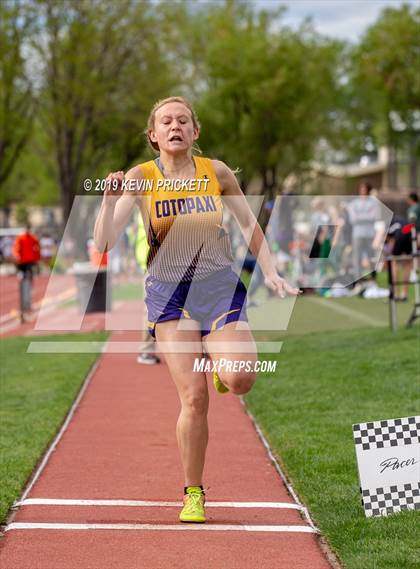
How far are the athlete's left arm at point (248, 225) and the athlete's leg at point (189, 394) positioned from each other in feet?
1.71

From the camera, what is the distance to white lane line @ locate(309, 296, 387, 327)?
1740cm

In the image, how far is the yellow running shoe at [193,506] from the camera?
5.95m

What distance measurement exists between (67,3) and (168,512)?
126 feet

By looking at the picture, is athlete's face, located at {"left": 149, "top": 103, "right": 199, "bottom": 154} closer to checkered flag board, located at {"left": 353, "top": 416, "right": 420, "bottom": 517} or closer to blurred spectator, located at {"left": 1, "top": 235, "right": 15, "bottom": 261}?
checkered flag board, located at {"left": 353, "top": 416, "right": 420, "bottom": 517}

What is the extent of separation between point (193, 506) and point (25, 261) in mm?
17897

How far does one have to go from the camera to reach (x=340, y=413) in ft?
31.0

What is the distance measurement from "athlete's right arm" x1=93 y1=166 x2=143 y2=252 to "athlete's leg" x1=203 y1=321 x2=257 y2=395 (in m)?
0.76

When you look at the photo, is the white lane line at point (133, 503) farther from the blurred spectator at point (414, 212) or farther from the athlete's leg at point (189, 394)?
the blurred spectator at point (414, 212)

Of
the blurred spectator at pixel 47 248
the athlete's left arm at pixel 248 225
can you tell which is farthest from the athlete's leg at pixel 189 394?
the blurred spectator at pixel 47 248

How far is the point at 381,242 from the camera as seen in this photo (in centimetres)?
2088

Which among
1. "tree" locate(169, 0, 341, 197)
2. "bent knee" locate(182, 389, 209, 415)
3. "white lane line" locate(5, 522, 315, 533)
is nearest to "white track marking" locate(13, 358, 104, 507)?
"white lane line" locate(5, 522, 315, 533)

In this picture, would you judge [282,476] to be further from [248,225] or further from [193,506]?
[248,225]

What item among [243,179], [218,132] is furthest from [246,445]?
[243,179]

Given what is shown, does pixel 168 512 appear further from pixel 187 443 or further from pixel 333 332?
pixel 333 332
